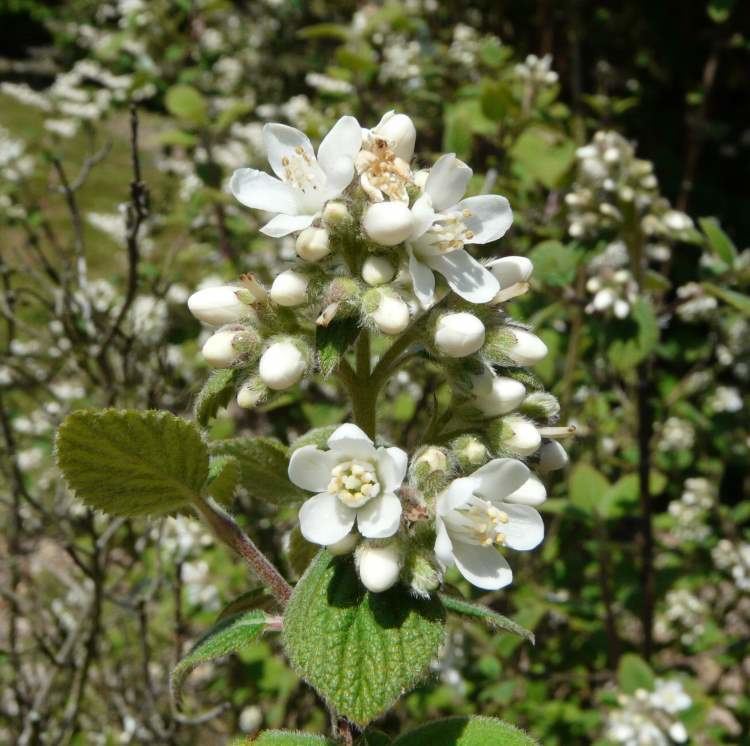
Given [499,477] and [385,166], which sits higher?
[385,166]

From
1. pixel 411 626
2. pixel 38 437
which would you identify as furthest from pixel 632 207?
pixel 38 437

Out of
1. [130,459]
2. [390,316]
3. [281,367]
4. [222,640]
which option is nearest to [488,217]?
[390,316]

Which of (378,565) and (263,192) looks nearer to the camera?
(378,565)

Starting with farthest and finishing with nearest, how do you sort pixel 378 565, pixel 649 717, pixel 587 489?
pixel 587 489
pixel 649 717
pixel 378 565

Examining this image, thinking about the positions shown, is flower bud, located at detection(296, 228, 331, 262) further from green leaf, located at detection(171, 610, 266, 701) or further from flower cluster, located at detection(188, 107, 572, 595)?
green leaf, located at detection(171, 610, 266, 701)

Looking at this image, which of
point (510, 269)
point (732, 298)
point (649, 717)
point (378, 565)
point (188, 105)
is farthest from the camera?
point (188, 105)

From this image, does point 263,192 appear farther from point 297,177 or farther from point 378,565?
point 378,565

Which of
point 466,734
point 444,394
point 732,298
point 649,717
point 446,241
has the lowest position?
point 649,717
